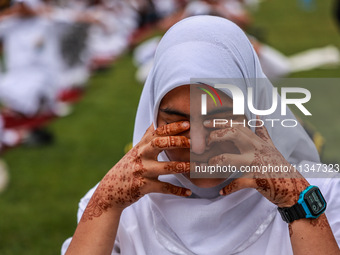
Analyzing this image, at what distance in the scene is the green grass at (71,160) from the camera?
11.7 feet

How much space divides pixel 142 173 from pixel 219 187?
26 centimetres

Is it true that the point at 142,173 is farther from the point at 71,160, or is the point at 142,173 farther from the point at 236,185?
the point at 71,160

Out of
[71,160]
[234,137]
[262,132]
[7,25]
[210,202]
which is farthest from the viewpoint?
[7,25]

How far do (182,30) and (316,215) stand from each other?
24.9 inches

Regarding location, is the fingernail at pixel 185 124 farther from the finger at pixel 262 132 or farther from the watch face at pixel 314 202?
the watch face at pixel 314 202

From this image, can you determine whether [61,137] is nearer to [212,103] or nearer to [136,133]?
[136,133]

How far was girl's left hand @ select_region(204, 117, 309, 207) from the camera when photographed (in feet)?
4.25

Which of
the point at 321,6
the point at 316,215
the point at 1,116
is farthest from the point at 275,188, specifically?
the point at 321,6

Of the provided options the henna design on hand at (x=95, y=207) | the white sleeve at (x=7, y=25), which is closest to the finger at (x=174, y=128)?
the henna design on hand at (x=95, y=207)

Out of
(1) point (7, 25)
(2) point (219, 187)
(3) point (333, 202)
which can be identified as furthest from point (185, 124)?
(1) point (7, 25)

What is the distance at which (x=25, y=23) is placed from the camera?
615cm

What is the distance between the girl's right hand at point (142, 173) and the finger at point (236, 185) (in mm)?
116

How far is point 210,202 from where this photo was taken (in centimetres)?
151

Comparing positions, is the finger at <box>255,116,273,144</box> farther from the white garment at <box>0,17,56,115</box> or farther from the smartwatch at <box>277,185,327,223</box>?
the white garment at <box>0,17,56,115</box>
